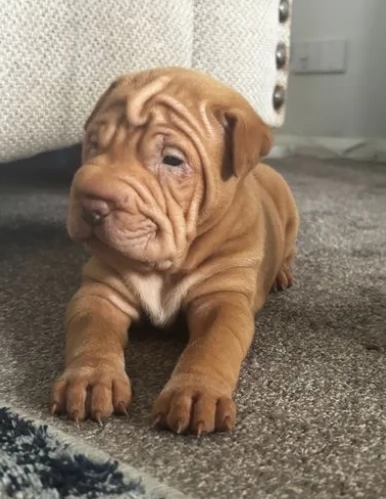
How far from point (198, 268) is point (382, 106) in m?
2.25

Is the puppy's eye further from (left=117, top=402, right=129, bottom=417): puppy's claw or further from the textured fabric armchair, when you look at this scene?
the textured fabric armchair

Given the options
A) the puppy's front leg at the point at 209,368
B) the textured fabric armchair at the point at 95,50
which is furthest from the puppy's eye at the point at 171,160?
the textured fabric armchair at the point at 95,50

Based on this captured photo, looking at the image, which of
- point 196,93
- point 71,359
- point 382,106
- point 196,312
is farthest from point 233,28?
point 382,106

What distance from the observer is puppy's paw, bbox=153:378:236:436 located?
0.81 m

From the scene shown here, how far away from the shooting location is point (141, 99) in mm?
1004

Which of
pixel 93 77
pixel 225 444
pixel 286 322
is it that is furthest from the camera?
pixel 93 77

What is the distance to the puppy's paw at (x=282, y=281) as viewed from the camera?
1353 mm

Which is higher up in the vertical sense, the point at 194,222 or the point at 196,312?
the point at 194,222

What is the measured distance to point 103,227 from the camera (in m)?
0.96

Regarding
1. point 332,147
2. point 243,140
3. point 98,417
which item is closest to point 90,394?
point 98,417

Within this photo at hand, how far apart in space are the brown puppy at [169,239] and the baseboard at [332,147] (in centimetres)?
205

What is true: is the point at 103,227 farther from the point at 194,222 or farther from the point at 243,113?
the point at 243,113

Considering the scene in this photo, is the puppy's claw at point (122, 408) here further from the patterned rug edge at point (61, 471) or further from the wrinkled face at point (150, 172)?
the wrinkled face at point (150, 172)

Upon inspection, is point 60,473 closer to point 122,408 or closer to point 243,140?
point 122,408
